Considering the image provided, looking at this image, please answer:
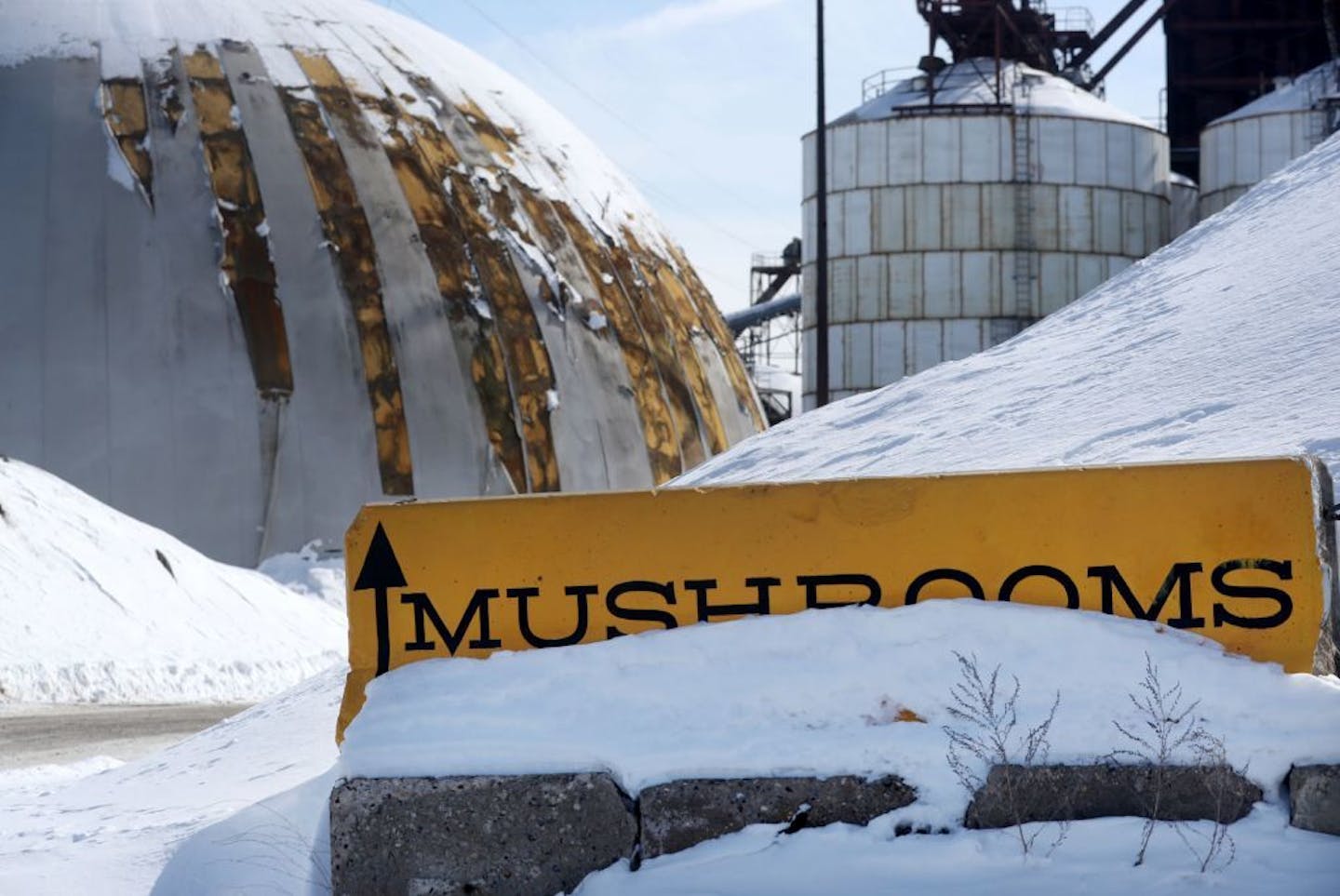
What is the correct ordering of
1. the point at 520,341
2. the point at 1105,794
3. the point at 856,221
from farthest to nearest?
the point at 856,221 < the point at 520,341 < the point at 1105,794

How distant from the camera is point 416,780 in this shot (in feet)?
19.5

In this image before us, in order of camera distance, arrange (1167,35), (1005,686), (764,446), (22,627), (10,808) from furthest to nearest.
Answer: (1167,35)
(22,627)
(764,446)
(10,808)
(1005,686)

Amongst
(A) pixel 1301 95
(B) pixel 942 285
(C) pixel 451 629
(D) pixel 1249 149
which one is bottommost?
(C) pixel 451 629

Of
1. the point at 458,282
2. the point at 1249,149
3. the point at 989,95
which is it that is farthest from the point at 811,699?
the point at 1249,149

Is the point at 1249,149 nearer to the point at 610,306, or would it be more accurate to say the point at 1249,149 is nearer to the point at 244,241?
the point at 610,306

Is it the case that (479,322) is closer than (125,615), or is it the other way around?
(125,615)

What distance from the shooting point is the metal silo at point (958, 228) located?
35.2m

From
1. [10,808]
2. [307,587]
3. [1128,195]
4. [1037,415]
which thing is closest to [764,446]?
[1037,415]

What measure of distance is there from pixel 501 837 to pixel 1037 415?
17.4ft

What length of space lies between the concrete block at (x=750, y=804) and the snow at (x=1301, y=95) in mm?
35953

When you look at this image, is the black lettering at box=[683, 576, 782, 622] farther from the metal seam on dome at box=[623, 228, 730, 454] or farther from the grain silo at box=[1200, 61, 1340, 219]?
the grain silo at box=[1200, 61, 1340, 219]

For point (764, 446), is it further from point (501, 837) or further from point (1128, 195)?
point (1128, 195)

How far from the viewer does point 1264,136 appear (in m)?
39.2

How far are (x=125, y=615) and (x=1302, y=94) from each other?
31.6 metres
